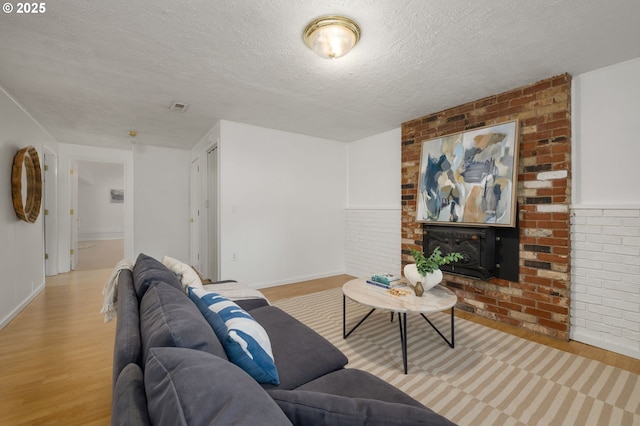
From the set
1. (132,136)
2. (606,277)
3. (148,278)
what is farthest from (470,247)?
(132,136)

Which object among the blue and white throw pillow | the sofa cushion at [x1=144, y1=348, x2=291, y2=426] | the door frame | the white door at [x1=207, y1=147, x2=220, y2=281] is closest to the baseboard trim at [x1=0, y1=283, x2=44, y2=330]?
the door frame

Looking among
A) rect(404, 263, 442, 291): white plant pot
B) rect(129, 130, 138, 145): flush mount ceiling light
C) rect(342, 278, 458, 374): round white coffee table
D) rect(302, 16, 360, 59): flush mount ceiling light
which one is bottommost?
rect(342, 278, 458, 374): round white coffee table

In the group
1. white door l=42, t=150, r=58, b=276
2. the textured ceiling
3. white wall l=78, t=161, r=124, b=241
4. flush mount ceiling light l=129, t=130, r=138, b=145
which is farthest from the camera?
white wall l=78, t=161, r=124, b=241

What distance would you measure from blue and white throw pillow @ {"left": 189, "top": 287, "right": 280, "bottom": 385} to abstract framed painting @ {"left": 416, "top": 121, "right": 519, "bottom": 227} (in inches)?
106

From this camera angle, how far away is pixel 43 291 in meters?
3.92

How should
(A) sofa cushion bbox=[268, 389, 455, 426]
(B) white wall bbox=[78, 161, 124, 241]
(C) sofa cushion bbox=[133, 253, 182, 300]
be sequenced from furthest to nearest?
(B) white wall bbox=[78, 161, 124, 241]
(C) sofa cushion bbox=[133, 253, 182, 300]
(A) sofa cushion bbox=[268, 389, 455, 426]

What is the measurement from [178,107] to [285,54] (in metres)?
1.80

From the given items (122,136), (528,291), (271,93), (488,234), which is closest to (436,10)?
(271,93)

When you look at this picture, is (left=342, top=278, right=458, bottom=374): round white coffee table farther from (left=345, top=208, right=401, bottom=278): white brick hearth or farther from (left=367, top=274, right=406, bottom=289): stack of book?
(left=345, top=208, right=401, bottom=278): white brick hearth

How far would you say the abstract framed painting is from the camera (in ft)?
9.25

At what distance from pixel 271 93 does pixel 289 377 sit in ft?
8.64

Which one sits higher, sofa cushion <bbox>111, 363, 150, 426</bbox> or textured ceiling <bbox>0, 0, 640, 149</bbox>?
textured ceiling <bbox>0, 0, 640, 149</bbox>

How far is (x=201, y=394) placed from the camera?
613 millimetres

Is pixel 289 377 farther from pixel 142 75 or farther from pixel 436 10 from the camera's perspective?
pixel 142 75
